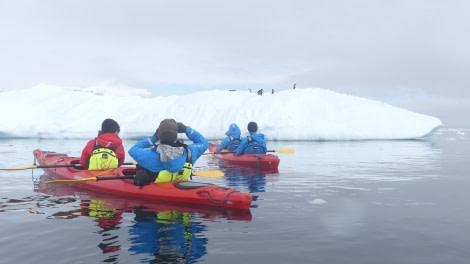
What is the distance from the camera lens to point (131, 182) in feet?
23.4

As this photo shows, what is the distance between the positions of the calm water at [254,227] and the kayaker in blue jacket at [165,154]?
22.4 inches

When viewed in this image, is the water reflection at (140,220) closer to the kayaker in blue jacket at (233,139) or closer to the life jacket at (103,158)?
the life jacket at (103,158)

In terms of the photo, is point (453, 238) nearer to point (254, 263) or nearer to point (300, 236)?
point (300, 236)

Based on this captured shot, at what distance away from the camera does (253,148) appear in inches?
495

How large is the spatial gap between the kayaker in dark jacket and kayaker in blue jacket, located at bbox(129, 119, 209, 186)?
1463 millimetres

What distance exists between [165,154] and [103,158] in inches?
96.6

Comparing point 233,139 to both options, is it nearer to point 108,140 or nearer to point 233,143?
point 233,143

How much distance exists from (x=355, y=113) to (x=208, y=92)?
12.7 meters

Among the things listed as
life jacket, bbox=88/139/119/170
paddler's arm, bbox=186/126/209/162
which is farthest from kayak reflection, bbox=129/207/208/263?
life jacket, bbox=88/139/119/170

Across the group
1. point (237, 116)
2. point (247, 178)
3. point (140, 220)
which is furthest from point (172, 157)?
point (237, 116)

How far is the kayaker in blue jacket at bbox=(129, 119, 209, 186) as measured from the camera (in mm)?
6156

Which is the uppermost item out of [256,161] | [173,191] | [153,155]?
[153,155]

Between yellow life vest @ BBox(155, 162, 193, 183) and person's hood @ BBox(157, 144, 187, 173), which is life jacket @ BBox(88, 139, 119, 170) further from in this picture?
person's hood @ BBox(157, 144, 187, 173)

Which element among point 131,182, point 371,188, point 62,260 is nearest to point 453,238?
point 371,188
